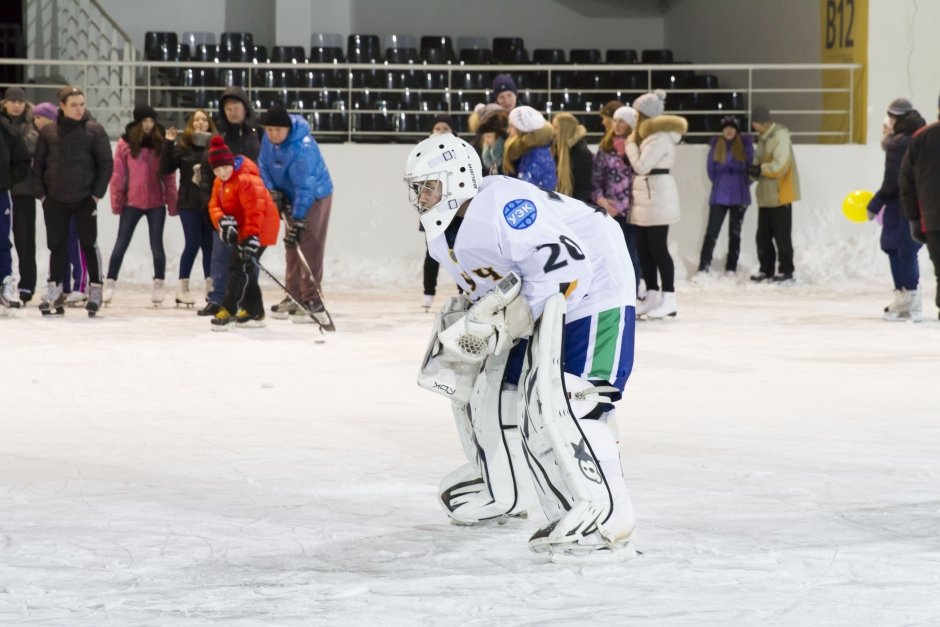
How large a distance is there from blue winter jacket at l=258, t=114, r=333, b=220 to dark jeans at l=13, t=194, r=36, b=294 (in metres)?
2.02

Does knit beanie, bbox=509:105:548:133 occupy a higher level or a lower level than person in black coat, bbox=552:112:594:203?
higher

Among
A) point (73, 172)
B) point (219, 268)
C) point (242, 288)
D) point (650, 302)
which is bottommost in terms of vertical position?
point (650, 302)

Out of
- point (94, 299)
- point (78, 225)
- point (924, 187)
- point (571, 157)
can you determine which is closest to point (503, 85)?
point (571, 157)

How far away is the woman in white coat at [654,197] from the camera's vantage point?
10.2 metres

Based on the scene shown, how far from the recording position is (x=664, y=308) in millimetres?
10242

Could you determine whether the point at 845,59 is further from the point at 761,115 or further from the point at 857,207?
the point at 857,207

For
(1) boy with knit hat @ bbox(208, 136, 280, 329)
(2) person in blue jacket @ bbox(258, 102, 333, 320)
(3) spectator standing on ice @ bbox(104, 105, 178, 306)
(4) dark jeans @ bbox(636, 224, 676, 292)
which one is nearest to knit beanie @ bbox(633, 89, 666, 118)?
(4) dark jeans @ bbox(636, 224, 676, 292)

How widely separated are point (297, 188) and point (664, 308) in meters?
2.79

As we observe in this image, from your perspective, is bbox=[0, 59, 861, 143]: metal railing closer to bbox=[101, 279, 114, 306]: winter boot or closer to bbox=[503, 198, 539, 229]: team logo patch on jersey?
bbox=[101, 279, 114, 306]: winter boot

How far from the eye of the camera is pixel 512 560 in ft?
12.6

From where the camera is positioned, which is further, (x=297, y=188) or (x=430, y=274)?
(x=430, y=274)

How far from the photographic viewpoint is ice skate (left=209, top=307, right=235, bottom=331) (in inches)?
377

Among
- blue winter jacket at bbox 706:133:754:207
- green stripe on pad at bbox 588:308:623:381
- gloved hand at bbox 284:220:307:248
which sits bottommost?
green stripe on pad at bbox 588:308:623:381

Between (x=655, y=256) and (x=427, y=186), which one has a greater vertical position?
(x=427, y=186)
